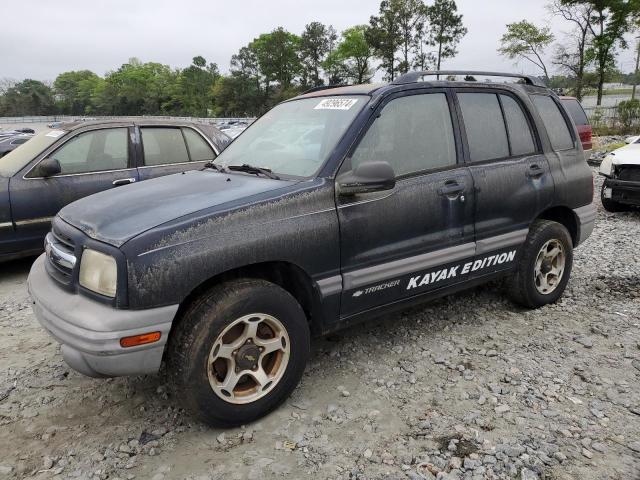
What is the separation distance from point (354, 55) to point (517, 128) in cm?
7245

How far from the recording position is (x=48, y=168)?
17.1 feet

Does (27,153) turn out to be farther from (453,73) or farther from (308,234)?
(453,73)

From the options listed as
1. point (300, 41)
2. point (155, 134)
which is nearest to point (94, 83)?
point (300, 41)

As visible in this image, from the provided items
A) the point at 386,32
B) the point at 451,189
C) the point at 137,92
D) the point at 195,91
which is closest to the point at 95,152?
the point at 451,189

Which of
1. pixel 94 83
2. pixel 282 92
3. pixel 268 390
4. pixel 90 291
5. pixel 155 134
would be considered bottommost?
pixel 268 390

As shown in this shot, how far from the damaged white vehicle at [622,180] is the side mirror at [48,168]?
8047 millimetres

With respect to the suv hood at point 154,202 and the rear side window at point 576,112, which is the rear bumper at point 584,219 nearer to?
the suv hood at point 154,202

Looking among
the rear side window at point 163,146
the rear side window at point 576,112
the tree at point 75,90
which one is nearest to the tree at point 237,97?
the tree at point 75,90

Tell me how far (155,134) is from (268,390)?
423 centimetres

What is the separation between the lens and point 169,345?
8.31 feet

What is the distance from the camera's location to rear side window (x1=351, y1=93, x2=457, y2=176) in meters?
3.13

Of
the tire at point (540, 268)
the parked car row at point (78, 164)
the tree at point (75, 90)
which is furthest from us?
the tree at point (75, 90)

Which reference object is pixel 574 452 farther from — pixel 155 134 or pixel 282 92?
pixel 282 92

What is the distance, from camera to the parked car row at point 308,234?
94.4 inches
